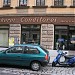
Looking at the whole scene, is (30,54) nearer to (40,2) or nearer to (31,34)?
(31,34)

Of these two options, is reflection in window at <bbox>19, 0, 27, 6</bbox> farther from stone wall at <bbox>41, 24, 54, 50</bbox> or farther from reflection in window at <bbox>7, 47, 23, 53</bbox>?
reflection in window at <bbox>7, 47, 23, 53</bbox>

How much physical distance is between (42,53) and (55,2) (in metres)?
9.63

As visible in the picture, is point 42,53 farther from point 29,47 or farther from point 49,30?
point 49,30

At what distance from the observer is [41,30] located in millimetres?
23453

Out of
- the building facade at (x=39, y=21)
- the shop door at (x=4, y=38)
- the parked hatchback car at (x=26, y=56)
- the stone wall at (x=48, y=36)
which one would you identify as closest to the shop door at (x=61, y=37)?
the building facade at (x=39, y=21)

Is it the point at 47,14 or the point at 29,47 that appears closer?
the point at 29,47

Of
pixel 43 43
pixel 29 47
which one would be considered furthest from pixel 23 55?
pixel 43 43

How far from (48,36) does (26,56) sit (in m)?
8.56

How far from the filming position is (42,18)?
2342 cm

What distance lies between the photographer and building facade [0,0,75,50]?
23125 mm

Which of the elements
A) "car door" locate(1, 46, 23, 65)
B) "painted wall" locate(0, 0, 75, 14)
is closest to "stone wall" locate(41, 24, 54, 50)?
"painted wall" locate(0, 0, 75, 14)

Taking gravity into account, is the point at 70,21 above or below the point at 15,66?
above

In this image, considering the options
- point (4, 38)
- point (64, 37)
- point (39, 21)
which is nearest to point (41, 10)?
point (39, 21)

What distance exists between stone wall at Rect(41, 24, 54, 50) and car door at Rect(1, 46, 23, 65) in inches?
326
